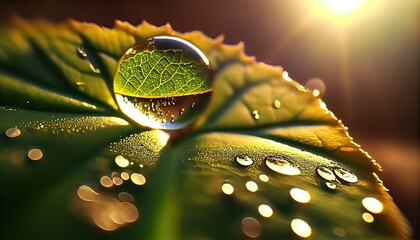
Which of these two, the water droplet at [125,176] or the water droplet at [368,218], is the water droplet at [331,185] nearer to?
the water droplet at [368,218]

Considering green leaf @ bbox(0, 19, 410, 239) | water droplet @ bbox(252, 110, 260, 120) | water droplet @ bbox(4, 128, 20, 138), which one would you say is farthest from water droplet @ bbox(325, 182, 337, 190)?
water droplet @ bbox(4, 128, 20, 138)

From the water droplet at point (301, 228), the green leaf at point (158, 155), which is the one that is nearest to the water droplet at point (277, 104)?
the green leaf at point (158, 155)

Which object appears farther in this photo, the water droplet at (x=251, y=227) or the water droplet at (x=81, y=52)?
the water droplet at (x=81, y=52)

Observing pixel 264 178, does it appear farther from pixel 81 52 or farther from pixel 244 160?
pixel 81 52

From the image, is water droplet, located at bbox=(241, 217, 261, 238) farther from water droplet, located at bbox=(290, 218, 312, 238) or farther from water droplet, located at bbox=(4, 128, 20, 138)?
water droplet, located at bbox=(4, 128, 20, 138)

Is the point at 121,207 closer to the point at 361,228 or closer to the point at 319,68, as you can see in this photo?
the point at 361,228

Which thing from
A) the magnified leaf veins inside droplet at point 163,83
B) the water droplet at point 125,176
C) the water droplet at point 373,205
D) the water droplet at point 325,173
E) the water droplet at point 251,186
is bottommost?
the water droplet at point 125,176

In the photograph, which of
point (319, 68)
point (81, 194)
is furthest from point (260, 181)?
point (319, 68)
